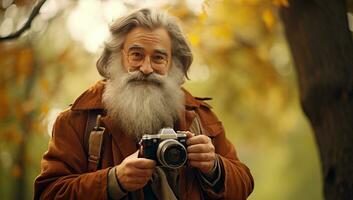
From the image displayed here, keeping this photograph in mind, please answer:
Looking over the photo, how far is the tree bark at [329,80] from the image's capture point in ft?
12.3

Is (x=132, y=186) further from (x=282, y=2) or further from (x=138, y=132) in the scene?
(x=282, y=2)

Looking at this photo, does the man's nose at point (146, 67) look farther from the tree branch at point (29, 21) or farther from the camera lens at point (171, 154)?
the tree branch at point (29, 21)

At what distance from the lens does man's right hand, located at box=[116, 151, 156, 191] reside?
2590 mm

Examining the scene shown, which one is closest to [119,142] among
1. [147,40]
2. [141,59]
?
[141,59]

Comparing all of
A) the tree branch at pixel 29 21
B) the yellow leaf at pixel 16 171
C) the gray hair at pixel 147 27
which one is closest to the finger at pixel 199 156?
the gray hair at pixel 147 27

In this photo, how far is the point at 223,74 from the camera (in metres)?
11.0

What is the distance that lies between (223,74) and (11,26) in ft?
14.9

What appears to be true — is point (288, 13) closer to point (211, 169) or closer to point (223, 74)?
point (211, 169)

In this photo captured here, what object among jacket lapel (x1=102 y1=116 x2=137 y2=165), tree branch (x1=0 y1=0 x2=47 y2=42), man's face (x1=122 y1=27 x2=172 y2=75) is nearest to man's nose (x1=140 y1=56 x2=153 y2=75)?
man's face (x1=122 y1=27 x2=172 y2=75)

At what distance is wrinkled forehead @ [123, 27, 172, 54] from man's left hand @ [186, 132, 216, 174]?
0.55 meters

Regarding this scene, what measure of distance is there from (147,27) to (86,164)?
79 cm

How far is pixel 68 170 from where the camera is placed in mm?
2801

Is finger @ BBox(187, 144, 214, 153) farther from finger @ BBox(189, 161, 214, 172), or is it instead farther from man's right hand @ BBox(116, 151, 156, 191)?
man's right hand @ BBox(116, 151, 156, 191)

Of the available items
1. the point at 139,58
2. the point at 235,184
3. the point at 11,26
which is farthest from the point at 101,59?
the point at 11,26
